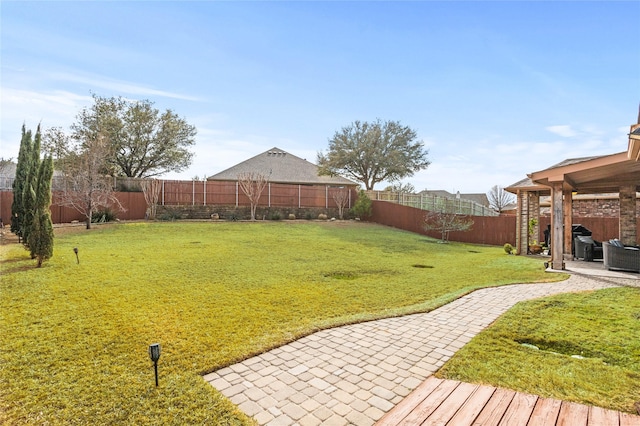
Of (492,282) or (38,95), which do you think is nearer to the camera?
(38,95)

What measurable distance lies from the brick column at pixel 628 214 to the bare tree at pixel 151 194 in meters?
19.0

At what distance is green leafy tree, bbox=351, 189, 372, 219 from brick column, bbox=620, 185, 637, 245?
1122 cm

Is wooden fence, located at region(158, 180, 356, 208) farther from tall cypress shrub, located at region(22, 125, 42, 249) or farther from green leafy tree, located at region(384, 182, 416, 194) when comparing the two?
green leafy tree, located at region(384, 182, 416, 194)

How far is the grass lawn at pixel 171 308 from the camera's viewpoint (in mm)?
2377

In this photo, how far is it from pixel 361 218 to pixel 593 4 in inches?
558

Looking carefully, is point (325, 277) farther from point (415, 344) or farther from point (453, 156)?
point (453, 156)

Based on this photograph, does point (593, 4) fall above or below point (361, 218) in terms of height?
above

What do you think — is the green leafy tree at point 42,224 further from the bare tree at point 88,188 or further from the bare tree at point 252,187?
the bare tree at point 252,187

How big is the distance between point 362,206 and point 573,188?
1062 cm

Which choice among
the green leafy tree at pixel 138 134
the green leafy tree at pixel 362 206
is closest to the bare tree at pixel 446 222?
the green leafy tree at pixel 362 206

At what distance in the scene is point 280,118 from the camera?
1708 centimetres

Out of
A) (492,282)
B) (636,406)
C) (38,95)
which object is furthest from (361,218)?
(636,406)

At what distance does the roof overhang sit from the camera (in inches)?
259

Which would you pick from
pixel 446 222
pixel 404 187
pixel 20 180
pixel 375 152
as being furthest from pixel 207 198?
pixel 404 187
